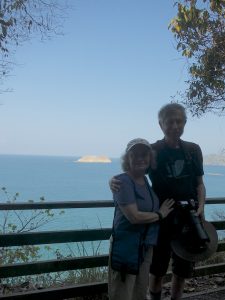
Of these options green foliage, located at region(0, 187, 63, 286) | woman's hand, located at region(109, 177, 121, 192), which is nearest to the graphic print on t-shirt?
woman's hand, located at region(109, 177, 121, 192)

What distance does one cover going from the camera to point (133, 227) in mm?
3055

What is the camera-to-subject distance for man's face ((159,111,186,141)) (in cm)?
339

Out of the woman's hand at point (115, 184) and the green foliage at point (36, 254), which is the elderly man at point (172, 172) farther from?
the green foliage at point (36, 254)

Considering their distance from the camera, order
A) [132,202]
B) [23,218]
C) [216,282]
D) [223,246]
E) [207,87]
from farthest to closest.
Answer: [207,87] < [23,218] < [216,282] < [223,246] < [132,202]

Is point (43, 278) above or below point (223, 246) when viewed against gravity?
below

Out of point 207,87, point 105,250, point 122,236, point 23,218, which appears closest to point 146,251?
point 122,236

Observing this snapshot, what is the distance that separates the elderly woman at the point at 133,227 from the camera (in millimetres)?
3020

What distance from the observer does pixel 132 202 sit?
300cm

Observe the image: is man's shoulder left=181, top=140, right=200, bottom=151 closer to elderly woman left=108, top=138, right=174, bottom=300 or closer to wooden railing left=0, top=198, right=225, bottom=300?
elderly woman left=108, top=138, right=174, bottom=300

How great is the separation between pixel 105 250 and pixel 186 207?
6.48ft

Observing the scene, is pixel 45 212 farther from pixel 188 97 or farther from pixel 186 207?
pixel 188 97

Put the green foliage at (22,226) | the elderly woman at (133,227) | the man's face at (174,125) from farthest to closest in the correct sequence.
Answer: the green foliage at (22,226) < the man's face at (174,125) < the elderly woman at (133,227)

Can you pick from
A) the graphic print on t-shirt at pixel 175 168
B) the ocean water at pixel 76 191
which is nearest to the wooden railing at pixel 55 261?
the ocean water at pixel 76 191

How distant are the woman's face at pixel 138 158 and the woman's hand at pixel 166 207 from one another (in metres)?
0.34
